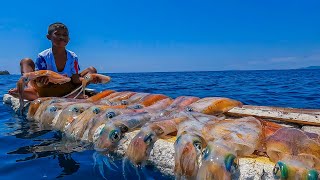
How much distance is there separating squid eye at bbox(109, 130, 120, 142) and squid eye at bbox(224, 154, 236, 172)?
152cm

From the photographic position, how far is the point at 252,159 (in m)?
2.50

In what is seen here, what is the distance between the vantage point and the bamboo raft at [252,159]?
7.83 feet

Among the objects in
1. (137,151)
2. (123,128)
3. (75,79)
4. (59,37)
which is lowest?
(137,151)

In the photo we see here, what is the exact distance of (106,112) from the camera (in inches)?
165

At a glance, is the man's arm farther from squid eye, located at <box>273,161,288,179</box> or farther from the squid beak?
squid eye, located at <box>273,161,288,179</box>

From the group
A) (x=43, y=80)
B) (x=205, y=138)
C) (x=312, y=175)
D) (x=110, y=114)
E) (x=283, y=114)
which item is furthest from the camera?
(x=43, y=80)

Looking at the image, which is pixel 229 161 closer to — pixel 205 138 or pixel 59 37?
pixel 205 138

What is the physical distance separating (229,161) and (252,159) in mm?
270

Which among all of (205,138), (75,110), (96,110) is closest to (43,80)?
(75,110)

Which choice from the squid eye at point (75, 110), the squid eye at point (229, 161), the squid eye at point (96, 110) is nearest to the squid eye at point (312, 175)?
the squid eye at point (229, 161)

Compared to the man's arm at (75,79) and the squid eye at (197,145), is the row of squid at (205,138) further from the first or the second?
the man's arm at (75,79)

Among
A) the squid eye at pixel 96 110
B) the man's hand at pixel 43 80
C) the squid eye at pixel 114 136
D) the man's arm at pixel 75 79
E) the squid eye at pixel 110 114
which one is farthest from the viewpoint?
the man's arm at pixel 75 79

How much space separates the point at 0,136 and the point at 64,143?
52.2 inches

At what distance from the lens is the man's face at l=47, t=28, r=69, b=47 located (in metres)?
6.75
